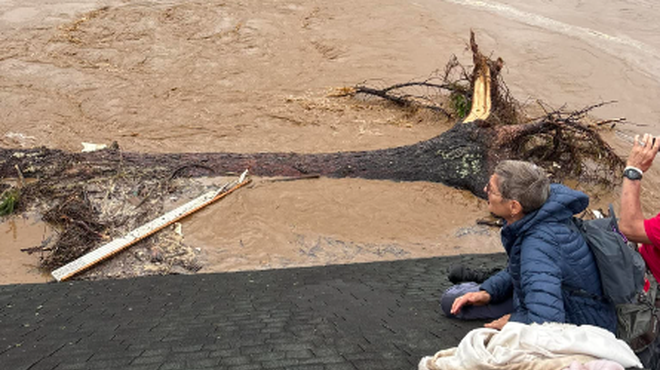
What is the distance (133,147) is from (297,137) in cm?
264

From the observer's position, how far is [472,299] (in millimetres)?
2863

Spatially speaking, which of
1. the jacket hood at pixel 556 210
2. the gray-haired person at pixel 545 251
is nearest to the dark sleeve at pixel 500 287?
the gray-haired person at pixel 545 251

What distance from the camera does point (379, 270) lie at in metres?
4.41

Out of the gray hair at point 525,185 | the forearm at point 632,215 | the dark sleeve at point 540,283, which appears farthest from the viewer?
the forearm at point 632,215

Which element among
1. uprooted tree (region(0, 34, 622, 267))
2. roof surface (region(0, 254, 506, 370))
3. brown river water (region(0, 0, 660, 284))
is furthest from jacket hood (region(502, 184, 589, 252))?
uprooted tree (region(0, 34, 622, 267))

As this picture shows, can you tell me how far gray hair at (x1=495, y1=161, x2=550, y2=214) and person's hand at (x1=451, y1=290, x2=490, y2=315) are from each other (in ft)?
2.11

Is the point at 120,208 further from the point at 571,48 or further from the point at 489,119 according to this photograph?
the point at 571,48

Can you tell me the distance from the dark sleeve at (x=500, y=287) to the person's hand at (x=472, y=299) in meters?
0.03

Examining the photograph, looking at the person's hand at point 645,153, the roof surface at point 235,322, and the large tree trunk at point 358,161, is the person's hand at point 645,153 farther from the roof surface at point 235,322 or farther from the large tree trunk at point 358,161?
the large tree trunk at point 358,161

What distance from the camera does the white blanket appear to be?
5.83ft

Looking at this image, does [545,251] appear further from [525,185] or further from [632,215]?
[632,215]

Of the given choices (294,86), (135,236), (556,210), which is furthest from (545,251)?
(294,86)

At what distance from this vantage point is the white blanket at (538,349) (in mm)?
1776

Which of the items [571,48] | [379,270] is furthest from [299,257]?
[571,48]
